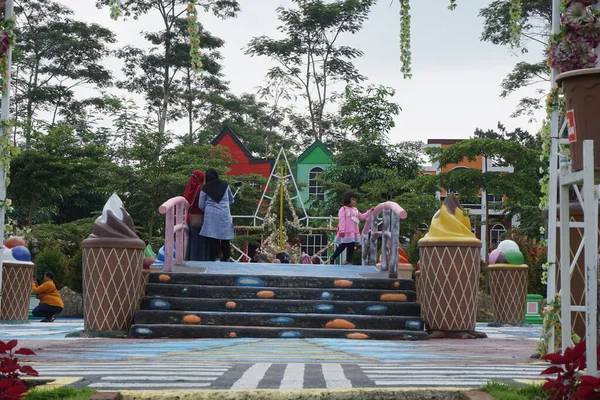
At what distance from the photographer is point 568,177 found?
14.7 feet

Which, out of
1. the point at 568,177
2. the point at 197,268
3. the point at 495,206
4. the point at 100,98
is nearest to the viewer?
the point at 568,177

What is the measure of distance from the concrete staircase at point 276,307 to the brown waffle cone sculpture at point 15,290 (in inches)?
193

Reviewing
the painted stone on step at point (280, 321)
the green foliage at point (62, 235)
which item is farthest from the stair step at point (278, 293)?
the green foliage at point (62, 235)

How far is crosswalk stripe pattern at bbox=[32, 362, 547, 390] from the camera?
15.1 ft

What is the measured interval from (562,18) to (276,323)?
6061 millimetres

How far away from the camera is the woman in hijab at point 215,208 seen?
47.9 ft

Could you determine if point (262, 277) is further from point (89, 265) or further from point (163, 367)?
point (163, 367)

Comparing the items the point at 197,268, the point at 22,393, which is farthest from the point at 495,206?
the point at 22,393

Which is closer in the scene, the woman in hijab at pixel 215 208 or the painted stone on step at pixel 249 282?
the painted stone on step at pixel 249 282

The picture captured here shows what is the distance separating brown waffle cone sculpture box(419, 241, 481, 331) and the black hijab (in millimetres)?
4787

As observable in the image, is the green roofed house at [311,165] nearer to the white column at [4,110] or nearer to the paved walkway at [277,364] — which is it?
the paved walkway at [277,364]

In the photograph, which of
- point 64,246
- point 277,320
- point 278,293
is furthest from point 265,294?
point 64,246

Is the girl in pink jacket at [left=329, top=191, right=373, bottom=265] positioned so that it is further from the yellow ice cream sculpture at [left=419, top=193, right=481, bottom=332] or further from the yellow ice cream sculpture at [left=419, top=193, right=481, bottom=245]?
the yellow ice cream sculpture at [left=419, top=193, right=481, bottom=332]

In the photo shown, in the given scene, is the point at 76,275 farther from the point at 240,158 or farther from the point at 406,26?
the point at 406,26
